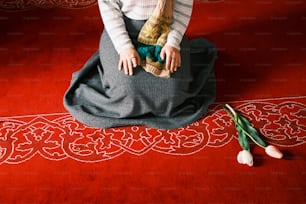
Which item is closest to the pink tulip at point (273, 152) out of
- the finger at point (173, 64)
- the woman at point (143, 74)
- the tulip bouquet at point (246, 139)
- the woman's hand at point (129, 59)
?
the tulip bouquet at point (246, 139)

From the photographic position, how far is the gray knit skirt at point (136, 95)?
1.43m

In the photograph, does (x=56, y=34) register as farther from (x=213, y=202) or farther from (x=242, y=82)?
(x=213, y=202)

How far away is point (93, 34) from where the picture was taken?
1.93 meters

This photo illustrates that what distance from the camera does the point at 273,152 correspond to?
137cm

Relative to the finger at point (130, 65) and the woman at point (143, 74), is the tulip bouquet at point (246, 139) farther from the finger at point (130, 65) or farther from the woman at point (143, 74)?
the finger at point (130, 65)

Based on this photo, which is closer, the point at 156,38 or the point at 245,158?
the point at 245,158

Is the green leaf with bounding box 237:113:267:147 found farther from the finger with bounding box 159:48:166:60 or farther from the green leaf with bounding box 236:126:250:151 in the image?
the finger with bounding box 159:48:166:60

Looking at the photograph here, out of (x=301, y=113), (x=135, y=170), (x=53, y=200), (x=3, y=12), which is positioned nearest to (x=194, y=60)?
(x=301, y=113)

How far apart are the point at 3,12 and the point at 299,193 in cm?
160

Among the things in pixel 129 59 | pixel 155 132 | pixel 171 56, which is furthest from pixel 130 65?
pixel 155 132

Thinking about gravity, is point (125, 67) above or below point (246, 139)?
above

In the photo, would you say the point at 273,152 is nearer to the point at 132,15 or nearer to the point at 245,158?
the point at 245,158

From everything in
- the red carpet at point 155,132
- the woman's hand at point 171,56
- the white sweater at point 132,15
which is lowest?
the red carpet at point 155,132

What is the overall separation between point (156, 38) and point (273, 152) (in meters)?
0.54
